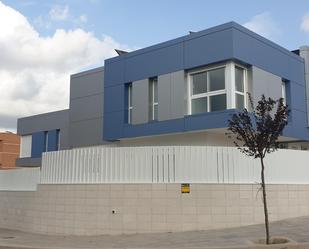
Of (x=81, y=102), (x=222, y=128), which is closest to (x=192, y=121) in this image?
(x=222, y=128)

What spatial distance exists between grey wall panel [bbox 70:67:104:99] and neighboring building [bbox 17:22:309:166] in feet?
14.1

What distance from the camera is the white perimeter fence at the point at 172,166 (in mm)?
14938

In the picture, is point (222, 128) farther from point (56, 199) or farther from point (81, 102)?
point (81, 102)

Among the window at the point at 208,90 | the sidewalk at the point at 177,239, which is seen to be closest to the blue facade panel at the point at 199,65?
the window at the point at 208,90

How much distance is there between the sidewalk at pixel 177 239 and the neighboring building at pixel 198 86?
5.84m

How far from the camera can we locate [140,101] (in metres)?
22.3

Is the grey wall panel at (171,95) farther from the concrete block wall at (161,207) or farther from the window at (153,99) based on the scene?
the concrete block wall at (161,207)

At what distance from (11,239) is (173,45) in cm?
1100

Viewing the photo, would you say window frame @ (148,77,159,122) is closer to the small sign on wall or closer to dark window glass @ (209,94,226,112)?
dark window glass @ (209,94,226,112)

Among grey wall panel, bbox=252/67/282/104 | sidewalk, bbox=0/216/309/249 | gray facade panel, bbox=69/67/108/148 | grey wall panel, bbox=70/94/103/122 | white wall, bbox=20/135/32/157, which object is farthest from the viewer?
white wall, bbox=20/135/32/157

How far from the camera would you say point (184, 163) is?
49.2ft

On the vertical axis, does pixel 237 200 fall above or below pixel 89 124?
below

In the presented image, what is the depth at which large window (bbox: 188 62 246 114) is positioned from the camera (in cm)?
1892

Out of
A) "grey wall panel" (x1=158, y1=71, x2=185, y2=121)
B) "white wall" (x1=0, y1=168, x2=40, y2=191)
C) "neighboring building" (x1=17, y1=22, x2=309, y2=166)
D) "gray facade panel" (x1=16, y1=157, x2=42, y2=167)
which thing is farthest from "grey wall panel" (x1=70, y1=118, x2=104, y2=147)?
"gray facade panel" (x1=16, y1=157, x2=42, y2=167)
